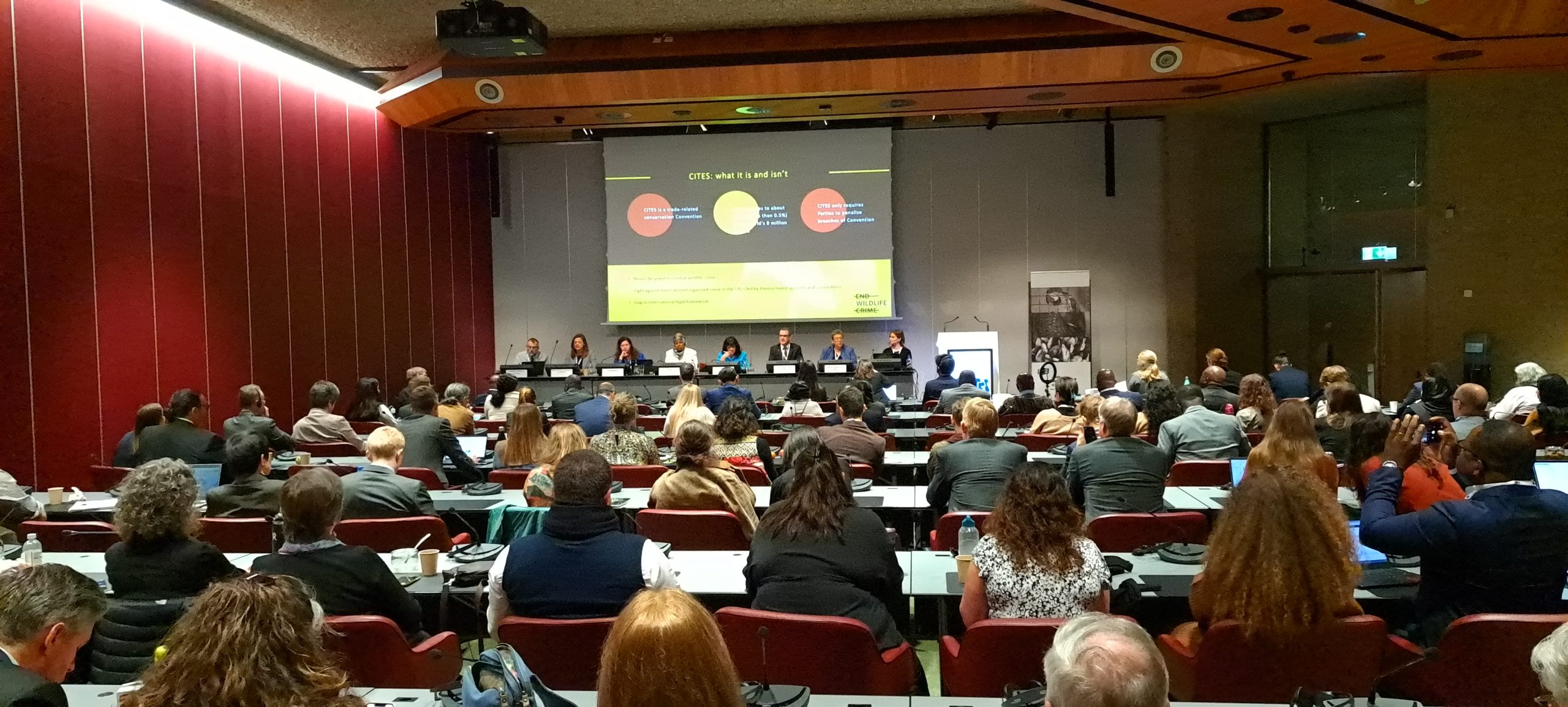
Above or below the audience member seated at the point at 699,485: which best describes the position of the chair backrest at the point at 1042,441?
below

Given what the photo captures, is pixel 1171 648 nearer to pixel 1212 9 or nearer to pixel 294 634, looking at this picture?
pixel 294 634

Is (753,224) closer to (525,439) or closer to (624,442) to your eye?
(624,442)

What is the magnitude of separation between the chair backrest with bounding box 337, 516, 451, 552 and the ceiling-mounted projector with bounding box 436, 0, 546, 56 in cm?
537

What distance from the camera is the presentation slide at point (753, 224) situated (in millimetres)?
13539

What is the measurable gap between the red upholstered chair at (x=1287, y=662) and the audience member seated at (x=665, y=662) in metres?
1.55

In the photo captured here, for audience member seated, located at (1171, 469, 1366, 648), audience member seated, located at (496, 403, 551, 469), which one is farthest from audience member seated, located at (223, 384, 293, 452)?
audience member seated, located at (1171, 469, 1366, 648)

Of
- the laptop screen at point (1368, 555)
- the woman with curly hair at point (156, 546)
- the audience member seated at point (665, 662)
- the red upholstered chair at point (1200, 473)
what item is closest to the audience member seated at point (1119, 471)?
the red upholstered chair at point (1200, 473)

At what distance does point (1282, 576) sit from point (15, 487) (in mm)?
5488

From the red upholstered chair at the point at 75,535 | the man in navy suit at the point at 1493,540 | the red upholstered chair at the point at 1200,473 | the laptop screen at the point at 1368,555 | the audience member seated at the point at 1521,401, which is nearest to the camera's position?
the man in navy suit at the point at 1493,540

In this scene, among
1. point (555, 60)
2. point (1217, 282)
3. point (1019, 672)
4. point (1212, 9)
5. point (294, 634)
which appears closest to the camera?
point (294, 634)

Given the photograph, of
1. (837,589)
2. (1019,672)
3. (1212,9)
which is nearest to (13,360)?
(837,589)

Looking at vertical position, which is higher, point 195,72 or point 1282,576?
point 195,72

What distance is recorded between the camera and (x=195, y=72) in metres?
8.66

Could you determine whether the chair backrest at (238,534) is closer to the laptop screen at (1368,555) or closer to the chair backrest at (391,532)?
the chair backrest at (391,532)
